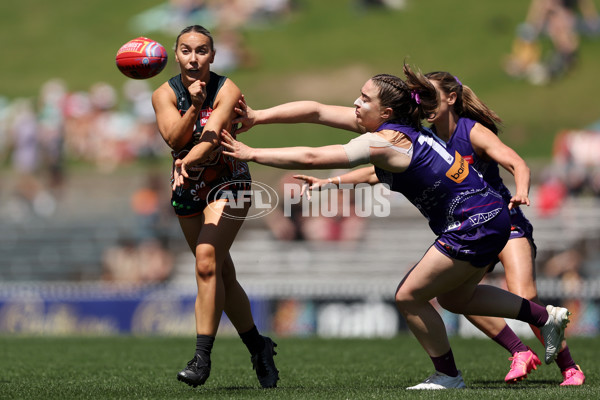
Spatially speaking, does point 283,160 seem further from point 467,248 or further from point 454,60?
point 454,60

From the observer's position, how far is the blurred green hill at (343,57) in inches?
914

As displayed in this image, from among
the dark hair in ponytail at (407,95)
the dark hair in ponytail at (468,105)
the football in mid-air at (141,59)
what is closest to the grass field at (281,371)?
the dark hair in ponytail at (407,95)

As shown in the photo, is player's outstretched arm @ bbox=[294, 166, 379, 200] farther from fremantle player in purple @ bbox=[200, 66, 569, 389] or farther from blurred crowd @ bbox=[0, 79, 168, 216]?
blurred crowd @ bbox=[0, 79, 168, 216]

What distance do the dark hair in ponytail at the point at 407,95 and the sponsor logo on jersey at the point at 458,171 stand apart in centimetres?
29

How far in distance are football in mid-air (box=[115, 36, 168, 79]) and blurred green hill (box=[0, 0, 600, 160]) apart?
17.2 meters

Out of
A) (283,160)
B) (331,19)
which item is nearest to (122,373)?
(283,160)

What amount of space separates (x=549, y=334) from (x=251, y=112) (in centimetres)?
218

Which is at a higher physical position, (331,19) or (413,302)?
(331,19)

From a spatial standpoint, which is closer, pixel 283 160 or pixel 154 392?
pixel 283 160

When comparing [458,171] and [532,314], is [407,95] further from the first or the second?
[532,314]

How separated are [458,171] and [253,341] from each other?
1661 mm

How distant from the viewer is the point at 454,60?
24.5m

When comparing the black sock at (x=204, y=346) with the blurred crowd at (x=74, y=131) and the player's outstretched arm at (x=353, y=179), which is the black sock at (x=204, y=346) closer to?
the player's outstretched arm at (x=353, y=179)

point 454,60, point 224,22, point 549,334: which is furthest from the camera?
point 224,22
